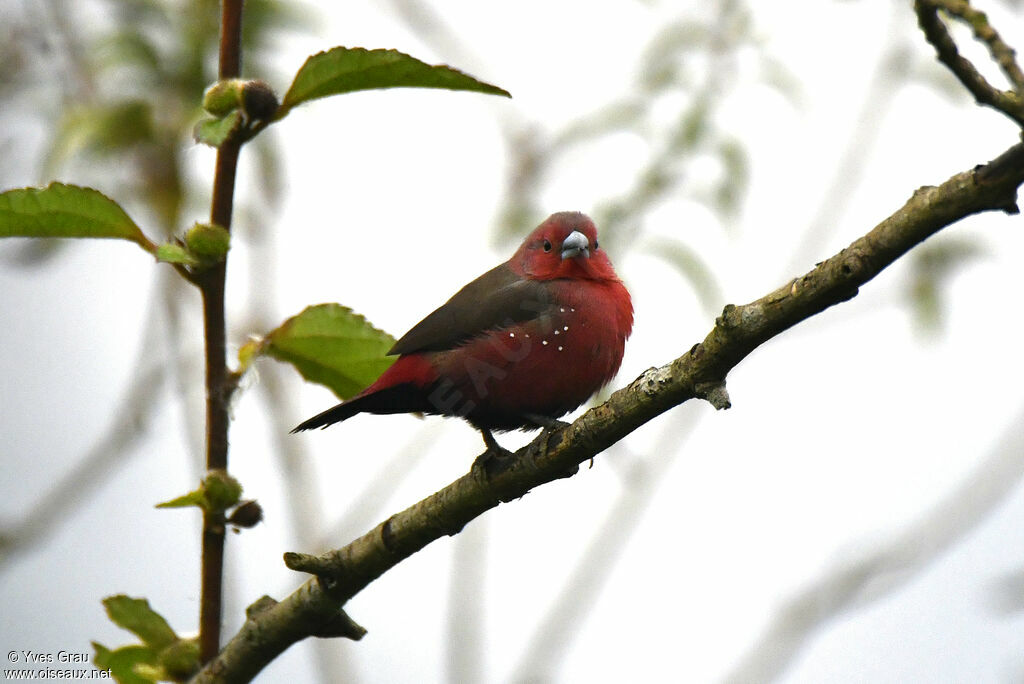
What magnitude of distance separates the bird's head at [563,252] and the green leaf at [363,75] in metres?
2.05

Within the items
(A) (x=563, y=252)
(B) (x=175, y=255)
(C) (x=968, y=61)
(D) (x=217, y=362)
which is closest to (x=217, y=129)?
(B) (x=175, y=255)

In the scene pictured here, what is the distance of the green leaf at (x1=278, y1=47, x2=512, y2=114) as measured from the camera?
6.59ft

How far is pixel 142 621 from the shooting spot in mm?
2150

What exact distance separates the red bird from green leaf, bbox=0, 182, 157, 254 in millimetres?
1434

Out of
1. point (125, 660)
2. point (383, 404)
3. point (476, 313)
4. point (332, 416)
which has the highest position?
point (476, 313)

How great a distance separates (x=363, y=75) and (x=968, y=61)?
1.04 meters

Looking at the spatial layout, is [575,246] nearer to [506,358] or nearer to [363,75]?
[506,358]

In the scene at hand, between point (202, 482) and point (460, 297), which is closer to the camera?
point (202, 482)

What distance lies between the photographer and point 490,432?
363cm

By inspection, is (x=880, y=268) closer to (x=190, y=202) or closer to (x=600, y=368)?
(x=600, y=368)

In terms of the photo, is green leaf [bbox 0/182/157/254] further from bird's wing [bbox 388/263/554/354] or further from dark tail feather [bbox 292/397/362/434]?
bird's wing [bbox 388/263/554/354]

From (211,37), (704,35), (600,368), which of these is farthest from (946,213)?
(211,37)

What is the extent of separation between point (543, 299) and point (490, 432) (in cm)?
55

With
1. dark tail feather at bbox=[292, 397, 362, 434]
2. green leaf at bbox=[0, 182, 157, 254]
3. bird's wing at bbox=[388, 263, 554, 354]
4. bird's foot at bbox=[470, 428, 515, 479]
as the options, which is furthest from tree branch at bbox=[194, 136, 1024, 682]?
bird's wing at bbox=[388, 263, 554, 354]
